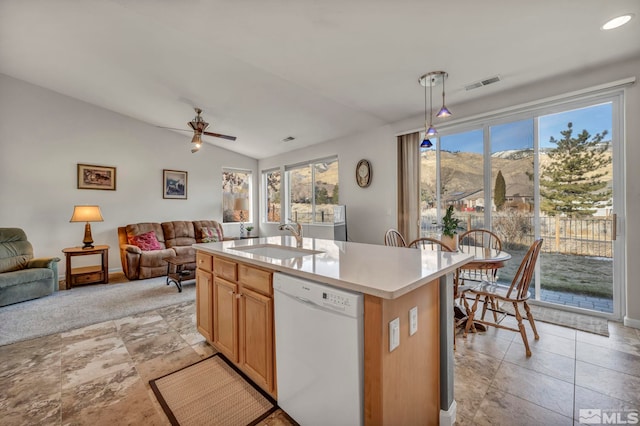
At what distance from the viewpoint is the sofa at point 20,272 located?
3.48m

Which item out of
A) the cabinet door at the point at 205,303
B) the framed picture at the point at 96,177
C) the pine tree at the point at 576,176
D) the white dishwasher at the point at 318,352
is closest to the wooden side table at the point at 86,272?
the framed picture at the point at 96,177

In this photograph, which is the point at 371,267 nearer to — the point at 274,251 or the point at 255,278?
the point at 255,278

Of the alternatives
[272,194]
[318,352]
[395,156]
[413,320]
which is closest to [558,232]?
[395,156]

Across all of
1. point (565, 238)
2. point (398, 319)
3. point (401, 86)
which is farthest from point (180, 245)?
point (565, 238)

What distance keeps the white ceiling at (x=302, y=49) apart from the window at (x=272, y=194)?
8.22 ft

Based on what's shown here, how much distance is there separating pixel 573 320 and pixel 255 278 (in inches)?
131

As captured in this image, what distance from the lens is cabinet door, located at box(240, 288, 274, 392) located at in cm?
164

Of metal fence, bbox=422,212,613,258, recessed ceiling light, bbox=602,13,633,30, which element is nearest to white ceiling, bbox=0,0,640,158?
recessed ceiling light, bbox=602,13,633,30

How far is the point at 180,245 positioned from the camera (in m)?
5.79

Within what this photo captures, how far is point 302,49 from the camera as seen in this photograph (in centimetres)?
281

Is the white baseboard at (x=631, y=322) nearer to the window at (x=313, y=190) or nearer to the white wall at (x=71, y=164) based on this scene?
the window at (x=313, y=190)

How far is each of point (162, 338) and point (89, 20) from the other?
3.39m

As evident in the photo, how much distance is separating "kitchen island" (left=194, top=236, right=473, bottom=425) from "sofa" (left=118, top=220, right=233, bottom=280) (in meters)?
3.07

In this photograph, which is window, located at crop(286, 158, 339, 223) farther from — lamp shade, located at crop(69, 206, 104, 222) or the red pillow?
lamp shade, located at crop(69, 206, 104, 222)
